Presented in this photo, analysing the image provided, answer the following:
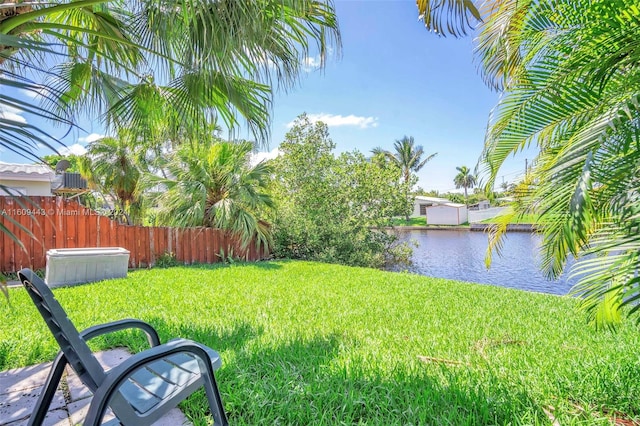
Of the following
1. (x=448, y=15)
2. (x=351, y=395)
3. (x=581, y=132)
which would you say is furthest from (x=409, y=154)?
(x=351, y=395)

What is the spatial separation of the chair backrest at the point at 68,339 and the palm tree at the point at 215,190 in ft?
23.3

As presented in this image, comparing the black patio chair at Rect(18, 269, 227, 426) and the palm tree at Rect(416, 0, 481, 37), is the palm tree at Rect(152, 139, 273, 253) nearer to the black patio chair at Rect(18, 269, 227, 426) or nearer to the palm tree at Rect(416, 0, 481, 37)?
the palm tree at Rect(416, 0, 481, 37)

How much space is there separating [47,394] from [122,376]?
18.9 inches

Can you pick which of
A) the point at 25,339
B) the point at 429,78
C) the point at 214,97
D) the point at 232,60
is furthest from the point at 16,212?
the point at 429,78

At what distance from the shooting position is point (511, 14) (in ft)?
9.49

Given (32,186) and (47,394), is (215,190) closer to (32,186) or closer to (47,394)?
(32,186)

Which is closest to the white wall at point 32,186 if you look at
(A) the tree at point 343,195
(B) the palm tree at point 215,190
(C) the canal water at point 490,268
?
(B) the palm tree at point 215,190

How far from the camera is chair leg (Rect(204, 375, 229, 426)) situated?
161 centimetres

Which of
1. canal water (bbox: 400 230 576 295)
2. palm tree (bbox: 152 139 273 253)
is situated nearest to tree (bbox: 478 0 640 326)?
canal water (bbox: 400 230 576 295)

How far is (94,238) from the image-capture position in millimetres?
7016

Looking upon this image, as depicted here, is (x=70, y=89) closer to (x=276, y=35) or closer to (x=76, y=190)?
(x=276, y=35)

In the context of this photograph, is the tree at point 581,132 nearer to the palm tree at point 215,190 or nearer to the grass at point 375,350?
the grass at point 375,350

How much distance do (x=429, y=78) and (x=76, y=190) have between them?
14946 millimetres

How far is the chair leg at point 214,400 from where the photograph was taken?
5.28 feet
